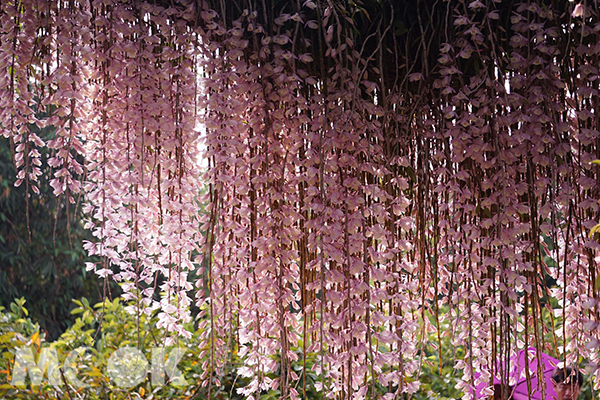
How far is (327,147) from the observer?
90 centimetres

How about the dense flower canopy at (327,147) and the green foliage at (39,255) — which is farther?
the green foliage at (39,255)

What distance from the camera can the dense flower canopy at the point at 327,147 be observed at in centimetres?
89

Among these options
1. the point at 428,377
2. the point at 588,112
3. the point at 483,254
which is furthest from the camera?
the point at 428,377

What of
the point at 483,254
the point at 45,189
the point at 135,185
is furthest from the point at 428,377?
the point at 45,189

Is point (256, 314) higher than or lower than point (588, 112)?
lower

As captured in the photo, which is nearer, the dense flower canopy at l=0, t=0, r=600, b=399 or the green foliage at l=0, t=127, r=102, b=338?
the dense flower canopy at l=0, t=0, r=600, b=399

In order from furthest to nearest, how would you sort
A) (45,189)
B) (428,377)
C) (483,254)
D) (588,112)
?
(45,189) < (428,377) < (483,254) < (588,112)

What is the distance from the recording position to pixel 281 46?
3.15 feet

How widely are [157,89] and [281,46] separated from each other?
0.23 m

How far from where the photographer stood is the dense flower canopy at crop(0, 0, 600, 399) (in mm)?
885

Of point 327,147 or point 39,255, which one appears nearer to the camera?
point 327,147

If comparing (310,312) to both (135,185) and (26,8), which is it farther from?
(26,8)

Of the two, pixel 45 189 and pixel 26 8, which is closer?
pixel 26 8

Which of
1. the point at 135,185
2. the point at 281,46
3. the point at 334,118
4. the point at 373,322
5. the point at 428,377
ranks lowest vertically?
the point at 428,377
